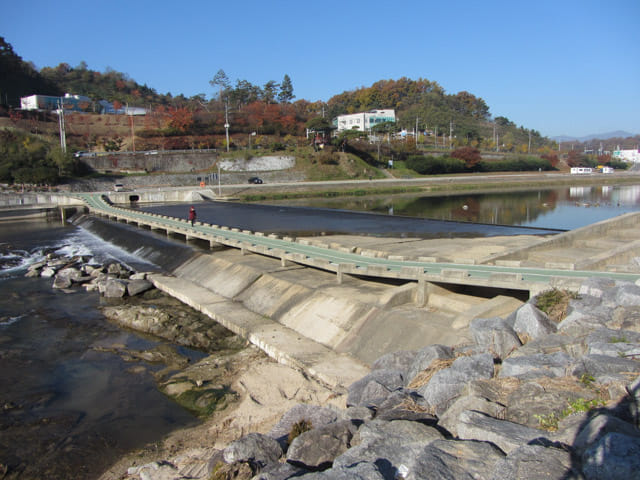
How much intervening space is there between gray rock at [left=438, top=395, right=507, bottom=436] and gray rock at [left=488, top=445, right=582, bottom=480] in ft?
4.20

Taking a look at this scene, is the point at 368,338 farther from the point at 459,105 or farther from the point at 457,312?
the point at 459,105

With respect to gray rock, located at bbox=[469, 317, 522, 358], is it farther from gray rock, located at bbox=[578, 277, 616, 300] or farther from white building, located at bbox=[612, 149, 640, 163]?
white building, located at bbox=[612, 149, 640, 163]

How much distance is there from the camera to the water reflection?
45.1 metres

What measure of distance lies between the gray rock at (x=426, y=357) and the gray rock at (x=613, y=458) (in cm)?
427

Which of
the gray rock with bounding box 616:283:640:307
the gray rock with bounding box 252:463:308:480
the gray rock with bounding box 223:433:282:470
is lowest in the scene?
the gray rock with bounding box 223:433:282:470

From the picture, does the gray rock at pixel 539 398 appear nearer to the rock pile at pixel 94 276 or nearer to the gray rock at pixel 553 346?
the gray rock at pixel 553 346

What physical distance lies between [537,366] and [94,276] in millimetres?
21647

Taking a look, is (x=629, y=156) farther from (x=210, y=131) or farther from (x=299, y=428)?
(x=299, y=428)

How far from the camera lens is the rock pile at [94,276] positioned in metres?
21.0

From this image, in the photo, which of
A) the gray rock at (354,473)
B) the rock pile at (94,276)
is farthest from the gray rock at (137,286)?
the gray rock at (354,473)

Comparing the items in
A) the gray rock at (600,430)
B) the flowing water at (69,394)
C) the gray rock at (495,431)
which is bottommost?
the flowing water at (69,394)

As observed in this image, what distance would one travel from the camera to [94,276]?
2361 centimetres

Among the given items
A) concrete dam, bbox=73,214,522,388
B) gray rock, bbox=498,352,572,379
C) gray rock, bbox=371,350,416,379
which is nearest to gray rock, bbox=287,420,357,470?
gray rock, bbox=498,352,572,379

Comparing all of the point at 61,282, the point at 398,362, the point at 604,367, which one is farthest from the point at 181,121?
the point at 604,367
